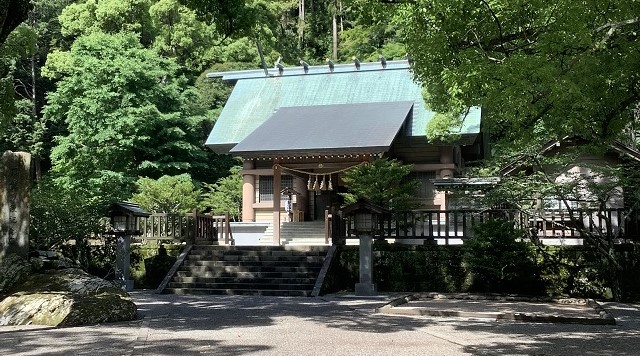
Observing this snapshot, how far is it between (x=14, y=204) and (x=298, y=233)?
41.9 feet

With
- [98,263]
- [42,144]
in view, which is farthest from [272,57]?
[98,263]

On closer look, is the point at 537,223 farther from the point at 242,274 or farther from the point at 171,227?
the point at 171,227

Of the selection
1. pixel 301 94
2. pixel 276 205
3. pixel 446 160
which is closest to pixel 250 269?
pixel 276 205

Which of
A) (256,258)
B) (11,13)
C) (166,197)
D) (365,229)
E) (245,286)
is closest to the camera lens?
(11,13)

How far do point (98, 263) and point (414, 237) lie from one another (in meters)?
8.21

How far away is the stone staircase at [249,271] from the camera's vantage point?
44.8 ft

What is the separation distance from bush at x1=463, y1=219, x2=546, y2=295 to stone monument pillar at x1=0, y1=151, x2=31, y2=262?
8644 mm

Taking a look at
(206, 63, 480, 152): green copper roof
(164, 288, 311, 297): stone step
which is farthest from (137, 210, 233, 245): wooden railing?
(206, 63, 480, 152): green copper roof

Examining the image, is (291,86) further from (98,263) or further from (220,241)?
(98,263)

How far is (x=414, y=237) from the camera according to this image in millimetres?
14547

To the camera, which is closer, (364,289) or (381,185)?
(364,289)

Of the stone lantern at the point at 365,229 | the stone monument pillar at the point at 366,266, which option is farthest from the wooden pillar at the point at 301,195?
the stone monument pillar at the point at 366,266

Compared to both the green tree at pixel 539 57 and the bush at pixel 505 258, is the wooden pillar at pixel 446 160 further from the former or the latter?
the green tree at pixel 539 57

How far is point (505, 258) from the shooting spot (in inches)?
514
